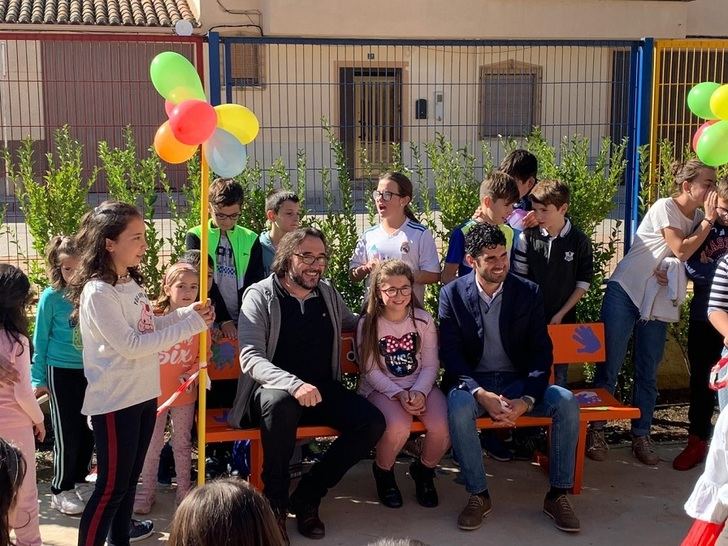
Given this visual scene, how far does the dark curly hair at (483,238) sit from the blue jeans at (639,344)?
1.09 m

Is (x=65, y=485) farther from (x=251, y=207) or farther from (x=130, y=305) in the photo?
(x=251, y=207)

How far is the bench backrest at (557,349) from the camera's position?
16.6 ft

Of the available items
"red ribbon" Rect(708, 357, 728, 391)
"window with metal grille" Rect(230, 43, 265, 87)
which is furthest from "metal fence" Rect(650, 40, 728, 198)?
"window with metal grille" Rect(230, 43, 265, 87)

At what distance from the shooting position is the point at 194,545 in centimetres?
206

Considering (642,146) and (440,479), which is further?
(642,146)

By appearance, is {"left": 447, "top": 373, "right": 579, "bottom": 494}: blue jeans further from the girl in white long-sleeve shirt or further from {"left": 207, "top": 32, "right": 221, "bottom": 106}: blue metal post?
{"left": 207, "top": 32, "right": 221, "bottom": 106}: blue metal post

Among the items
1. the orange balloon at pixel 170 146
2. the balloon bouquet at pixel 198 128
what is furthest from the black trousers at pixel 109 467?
the orange balloon at pixel 170 146

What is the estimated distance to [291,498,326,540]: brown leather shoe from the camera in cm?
445

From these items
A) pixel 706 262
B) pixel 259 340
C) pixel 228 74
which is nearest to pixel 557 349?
pixel 706 262

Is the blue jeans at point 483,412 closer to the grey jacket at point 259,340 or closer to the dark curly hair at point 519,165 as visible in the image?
the grey jacket at point 259,340

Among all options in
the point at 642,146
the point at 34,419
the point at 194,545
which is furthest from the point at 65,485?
the point at 642,146

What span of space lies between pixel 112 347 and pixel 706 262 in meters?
3.39

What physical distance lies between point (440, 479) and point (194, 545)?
3.24m

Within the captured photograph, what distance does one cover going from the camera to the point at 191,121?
3.77 m
